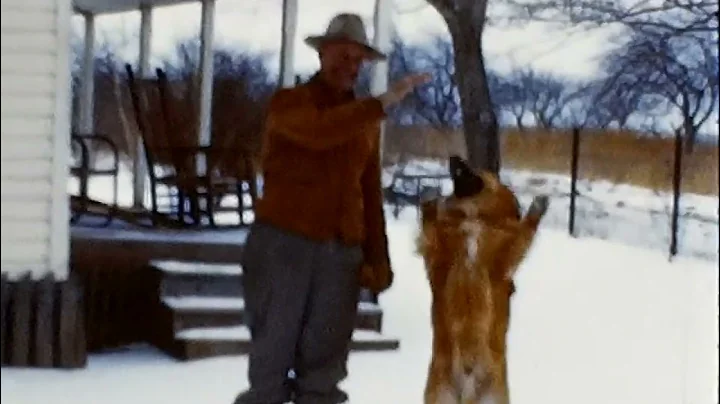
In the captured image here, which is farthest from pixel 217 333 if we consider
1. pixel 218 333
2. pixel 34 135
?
pixel 34 135

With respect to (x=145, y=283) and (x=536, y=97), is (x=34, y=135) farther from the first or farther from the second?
(x=536, y=97)

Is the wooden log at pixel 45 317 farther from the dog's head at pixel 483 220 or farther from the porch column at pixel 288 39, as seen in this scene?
the dog's head at pixel 483 220

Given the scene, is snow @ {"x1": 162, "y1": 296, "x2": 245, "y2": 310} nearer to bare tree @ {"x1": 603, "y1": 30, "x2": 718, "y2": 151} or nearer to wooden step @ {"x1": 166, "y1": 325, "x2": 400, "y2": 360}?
wooden step @ {"x1": 166, "y1": 325, "x2": 400, "y2": 360}

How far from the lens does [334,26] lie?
205cm

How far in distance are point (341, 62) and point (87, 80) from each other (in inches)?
20.5

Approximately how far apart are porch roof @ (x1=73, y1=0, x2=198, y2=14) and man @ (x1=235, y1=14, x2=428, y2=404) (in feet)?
1.26

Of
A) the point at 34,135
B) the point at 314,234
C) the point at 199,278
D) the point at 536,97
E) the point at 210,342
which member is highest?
the point at 536,97

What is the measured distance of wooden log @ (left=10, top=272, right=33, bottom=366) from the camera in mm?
2254

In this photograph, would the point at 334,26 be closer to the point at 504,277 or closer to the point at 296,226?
the point at 296,226

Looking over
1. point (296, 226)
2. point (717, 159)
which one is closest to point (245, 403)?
point (296, 226)

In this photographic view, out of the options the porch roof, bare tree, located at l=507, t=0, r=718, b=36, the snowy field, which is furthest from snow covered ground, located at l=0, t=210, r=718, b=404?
the porch roof

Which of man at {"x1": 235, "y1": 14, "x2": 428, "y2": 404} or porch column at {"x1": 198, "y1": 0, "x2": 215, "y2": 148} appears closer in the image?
man at {"x1": 235, "y1": 14, "x2": 428, "y2": 404}

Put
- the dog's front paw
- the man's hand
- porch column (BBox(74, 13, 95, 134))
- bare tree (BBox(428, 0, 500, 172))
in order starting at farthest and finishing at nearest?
porch column (BBox(74, 13, 95, 134)), bare tree (BBox(428, 0, 500, 172)), the dog's front paw, the man's hand

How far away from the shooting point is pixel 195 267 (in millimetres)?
2430
